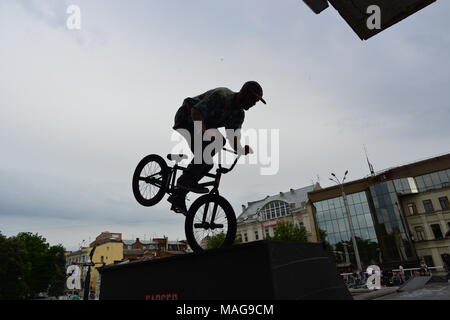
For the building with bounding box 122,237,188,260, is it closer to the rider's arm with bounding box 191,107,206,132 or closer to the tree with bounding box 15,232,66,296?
the tree with bounding box 15,232,66,296

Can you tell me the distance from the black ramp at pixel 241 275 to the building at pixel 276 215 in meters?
49.5

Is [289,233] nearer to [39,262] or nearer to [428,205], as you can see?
[428,205]

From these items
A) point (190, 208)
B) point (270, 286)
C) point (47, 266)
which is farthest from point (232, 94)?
point (47, 266)

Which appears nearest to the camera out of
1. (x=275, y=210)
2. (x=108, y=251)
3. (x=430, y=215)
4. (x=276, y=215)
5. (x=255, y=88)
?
(x=255, y=88)

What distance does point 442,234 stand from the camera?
3572cm

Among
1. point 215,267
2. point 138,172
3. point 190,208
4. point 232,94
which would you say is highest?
point 232,94

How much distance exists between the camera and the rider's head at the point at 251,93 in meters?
4.27

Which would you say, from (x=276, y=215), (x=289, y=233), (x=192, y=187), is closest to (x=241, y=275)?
(x=192, y=187)

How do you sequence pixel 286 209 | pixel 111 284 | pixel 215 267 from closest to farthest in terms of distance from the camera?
pixel 215 267 → pixel 111 284 → pixel 286 209

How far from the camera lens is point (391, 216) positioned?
128 feet

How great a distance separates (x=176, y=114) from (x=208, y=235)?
2228mm

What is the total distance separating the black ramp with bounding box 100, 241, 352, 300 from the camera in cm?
249

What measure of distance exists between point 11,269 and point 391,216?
5092cm
